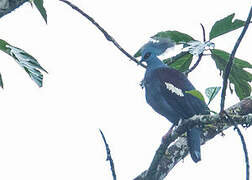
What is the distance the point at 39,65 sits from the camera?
324cm

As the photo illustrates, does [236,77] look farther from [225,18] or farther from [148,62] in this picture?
[148,62]

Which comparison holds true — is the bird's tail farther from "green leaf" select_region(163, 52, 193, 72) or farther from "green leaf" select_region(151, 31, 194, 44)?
"green leaf" select_region(151, 31, 194, 44)

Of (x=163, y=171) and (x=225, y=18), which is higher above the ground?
(x=225, y=18)

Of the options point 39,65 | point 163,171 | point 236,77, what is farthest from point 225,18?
point 39,65

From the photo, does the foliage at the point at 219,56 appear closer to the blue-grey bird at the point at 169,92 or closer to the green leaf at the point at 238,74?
the green leaf at the point at 238,74

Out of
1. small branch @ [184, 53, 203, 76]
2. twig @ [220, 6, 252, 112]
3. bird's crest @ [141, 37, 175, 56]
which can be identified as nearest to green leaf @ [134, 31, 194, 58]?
small branch @ [184, 53, 203, 76]

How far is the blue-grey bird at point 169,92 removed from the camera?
4.39m

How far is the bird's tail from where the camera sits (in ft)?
13.2

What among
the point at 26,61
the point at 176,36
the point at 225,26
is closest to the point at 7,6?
the point at 26,61

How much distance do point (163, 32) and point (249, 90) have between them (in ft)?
2.93

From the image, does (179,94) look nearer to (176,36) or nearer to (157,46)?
(176,36)

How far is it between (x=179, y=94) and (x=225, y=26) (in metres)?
0.74

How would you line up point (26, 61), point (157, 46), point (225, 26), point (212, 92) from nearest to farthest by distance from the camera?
point (212, 92), point (26, 61), point (225, 26), point (157, 46)

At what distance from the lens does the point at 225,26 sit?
3996 millimetres
